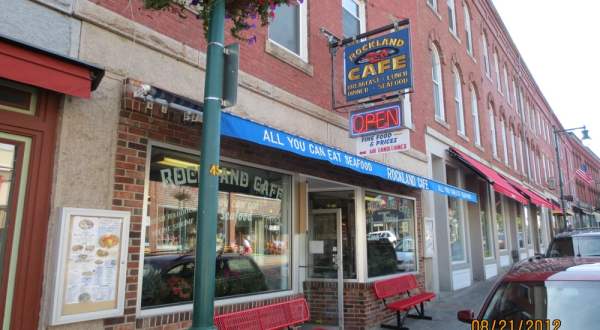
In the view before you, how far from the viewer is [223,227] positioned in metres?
6.28

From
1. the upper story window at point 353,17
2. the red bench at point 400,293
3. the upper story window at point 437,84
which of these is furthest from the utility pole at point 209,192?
the upper story window at point 437,84

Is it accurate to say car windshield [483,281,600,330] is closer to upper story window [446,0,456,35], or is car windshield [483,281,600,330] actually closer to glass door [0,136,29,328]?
glass door [0,136,29,328]

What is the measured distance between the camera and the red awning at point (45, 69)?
3.59 meters

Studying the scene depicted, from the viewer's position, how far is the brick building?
4.13 m

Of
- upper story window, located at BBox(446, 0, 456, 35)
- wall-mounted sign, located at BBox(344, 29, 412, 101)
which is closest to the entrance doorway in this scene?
wall-mounted sign, located at BBox(344, 29, 412, 101)

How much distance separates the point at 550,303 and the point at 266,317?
329 cm

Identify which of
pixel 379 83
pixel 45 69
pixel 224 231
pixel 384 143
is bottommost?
pixel 224 231

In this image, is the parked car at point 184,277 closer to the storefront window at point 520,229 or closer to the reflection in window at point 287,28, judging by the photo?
the reflection in window at point 287,28

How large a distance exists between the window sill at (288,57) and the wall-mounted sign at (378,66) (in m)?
0.77

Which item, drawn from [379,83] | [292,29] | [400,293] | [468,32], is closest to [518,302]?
[379,83]

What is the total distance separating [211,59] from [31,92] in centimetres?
194

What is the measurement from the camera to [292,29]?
821 cm

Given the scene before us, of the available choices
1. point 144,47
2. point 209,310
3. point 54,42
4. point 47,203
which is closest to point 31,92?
point 54,42

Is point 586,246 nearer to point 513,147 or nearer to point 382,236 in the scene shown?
point 382,236
